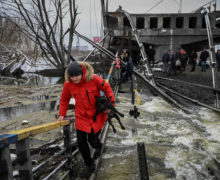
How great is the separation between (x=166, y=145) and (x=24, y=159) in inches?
125

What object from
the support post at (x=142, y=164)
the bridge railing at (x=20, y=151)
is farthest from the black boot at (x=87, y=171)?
the bridge railing at (x=20, y=151)

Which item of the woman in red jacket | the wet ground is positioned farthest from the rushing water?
the woman in red jacket

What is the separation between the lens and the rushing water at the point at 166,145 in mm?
3115

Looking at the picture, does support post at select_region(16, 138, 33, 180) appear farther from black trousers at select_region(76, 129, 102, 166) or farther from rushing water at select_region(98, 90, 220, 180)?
rushing water at select_region(98, 90, 220, 180)

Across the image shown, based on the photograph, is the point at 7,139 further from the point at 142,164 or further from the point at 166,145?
the point at 166,145

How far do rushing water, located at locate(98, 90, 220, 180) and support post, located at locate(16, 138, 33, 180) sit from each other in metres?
1.42

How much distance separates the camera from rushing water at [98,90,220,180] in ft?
10.2

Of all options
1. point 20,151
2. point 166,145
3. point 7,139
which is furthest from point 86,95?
point 166,145

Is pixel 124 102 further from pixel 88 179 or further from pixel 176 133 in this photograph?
pixel 88 179

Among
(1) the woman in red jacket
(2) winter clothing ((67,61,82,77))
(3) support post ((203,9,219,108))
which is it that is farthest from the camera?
(3) support post ((203,9,219,108))

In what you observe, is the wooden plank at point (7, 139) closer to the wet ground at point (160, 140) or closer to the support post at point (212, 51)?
the wet ground at point (160, 140)

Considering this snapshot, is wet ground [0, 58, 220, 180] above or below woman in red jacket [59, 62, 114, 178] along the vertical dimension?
below

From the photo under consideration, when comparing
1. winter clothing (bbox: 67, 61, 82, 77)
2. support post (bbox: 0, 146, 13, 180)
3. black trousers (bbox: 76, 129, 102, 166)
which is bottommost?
black trousers (bbox: 76, 129, 102, 166)

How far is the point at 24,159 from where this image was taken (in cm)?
169
